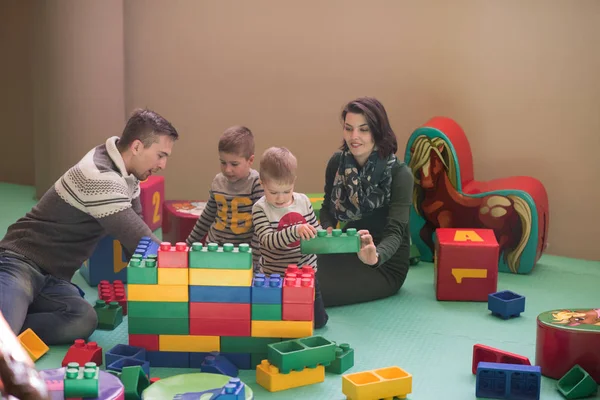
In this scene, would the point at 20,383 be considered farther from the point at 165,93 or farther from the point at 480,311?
the point at 165,93

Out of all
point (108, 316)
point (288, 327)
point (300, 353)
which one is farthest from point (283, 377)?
point (108, 316)

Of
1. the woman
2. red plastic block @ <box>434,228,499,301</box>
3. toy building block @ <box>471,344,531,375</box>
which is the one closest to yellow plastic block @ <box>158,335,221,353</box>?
the woman

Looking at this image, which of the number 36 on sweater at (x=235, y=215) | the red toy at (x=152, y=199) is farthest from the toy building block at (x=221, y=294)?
the red toy at (x=152, y=199)

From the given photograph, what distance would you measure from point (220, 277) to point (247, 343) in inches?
10.0

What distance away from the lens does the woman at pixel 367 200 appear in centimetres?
358

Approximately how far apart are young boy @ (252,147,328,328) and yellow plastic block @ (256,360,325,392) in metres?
0.51

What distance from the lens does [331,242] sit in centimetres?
307

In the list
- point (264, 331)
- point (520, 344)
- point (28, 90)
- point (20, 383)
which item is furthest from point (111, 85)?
point (20, 383)

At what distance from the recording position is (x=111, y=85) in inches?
Answer: 202

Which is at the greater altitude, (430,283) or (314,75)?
(314,75)

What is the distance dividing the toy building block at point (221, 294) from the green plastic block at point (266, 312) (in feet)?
0.14

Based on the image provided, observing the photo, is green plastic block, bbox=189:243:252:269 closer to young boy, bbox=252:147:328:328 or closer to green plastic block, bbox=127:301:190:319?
green plastic block, bbox=127:301:190:319

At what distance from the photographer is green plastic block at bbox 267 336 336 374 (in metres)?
2.73

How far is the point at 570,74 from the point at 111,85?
2.66 meters
